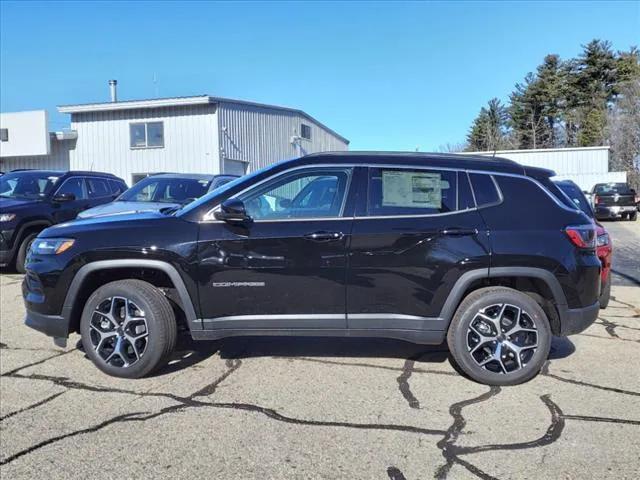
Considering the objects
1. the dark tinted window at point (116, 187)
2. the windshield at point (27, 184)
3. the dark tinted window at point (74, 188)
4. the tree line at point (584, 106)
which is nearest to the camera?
the windshield at point (27, 184)

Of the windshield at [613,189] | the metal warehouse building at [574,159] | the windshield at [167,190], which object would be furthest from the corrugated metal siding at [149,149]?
the metal warehouse building at [574,159]

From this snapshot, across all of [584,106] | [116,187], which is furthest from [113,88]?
[584,106]

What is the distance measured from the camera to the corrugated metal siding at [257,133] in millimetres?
24609

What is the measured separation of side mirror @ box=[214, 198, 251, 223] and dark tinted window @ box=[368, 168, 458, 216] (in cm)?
100

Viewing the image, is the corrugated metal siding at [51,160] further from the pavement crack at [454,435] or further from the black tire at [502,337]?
the pavement crack at [454,435]

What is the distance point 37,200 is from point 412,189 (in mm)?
7957

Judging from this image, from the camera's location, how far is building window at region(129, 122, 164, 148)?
2494 cm

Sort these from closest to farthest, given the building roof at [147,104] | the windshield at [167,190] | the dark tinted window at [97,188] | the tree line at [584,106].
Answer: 1. the windshield at [167,190]
2. the dark tinted window at [97,188]
3. the building roof at [147,104]
4. the tree line at [584,106]

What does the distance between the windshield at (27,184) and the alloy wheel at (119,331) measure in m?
6.61

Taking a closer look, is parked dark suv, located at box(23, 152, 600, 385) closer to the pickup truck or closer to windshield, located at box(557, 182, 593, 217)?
windshield, located at box(557, 182, 593, 217)

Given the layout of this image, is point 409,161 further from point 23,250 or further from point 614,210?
point 614,210

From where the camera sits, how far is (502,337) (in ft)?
14.5

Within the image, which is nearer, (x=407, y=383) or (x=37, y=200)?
(x=407, y=383)

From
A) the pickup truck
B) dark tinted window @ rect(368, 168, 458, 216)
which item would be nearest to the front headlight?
dark tinted window @ rect(368, 168, 458, 216)
